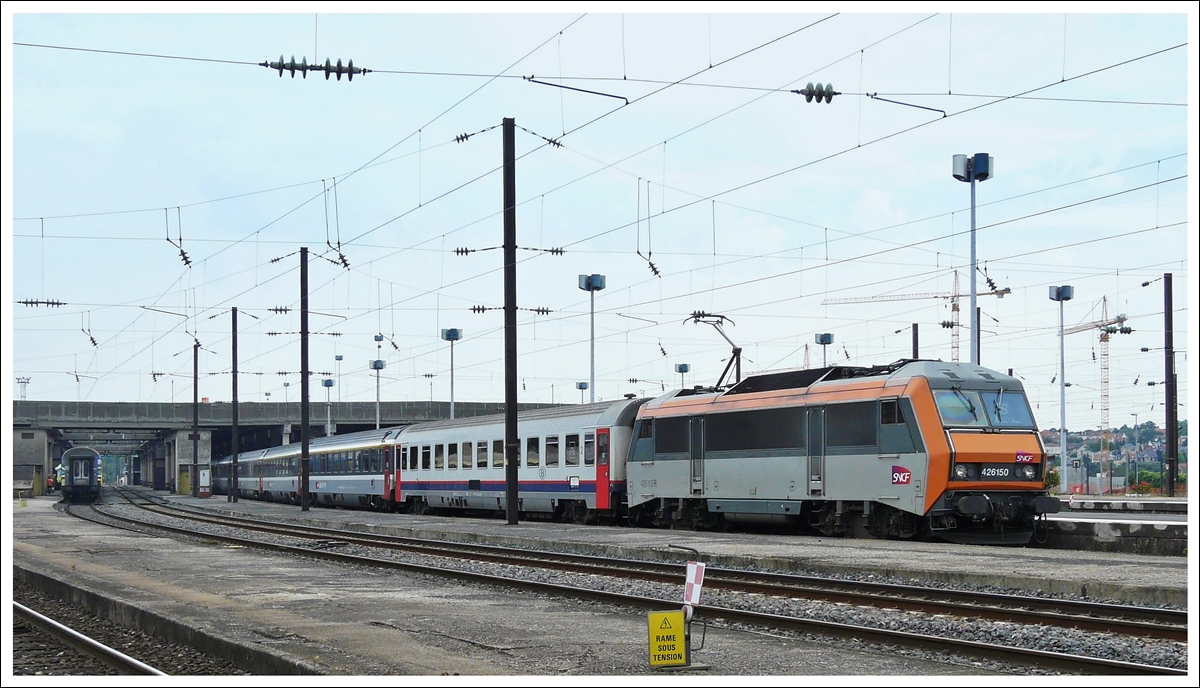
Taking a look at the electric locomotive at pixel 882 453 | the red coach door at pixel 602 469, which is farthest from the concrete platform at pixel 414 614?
the red coach door at pixel 602 469

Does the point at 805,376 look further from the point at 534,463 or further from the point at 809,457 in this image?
the point at 534,463

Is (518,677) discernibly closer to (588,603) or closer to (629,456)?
(588,603)

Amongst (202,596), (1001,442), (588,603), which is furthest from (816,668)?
(1001,442)

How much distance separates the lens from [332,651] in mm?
11328

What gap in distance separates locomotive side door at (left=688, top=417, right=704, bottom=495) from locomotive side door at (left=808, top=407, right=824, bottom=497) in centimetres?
377

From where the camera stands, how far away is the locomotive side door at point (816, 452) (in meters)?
25.1

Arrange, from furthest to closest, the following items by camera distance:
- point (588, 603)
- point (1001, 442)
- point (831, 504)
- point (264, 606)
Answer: point (831, 504) → point (1001, 442) → point (588, 603) → point (264, 606)

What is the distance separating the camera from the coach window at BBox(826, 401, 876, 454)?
24141 mm

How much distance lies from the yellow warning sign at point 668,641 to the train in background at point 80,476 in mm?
69447

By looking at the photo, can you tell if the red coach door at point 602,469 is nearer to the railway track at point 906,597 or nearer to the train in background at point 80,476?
the railway track at point 906,597

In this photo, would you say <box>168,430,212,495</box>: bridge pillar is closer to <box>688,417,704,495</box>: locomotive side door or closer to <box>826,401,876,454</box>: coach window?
<box>688,417,704,495</box>: locomotive side door

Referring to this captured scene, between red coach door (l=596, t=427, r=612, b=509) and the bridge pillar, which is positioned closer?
red coach door (l=596, t=427, r=612, b=509)

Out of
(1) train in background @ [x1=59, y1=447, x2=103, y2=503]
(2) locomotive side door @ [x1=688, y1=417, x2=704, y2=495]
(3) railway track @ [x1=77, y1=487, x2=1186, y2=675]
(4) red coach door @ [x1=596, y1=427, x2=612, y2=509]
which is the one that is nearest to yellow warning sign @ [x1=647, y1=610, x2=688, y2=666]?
(3) railway track @ [x1=77, y1=487, x2=1186, y2=675]

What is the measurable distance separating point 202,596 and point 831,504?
519 inches
